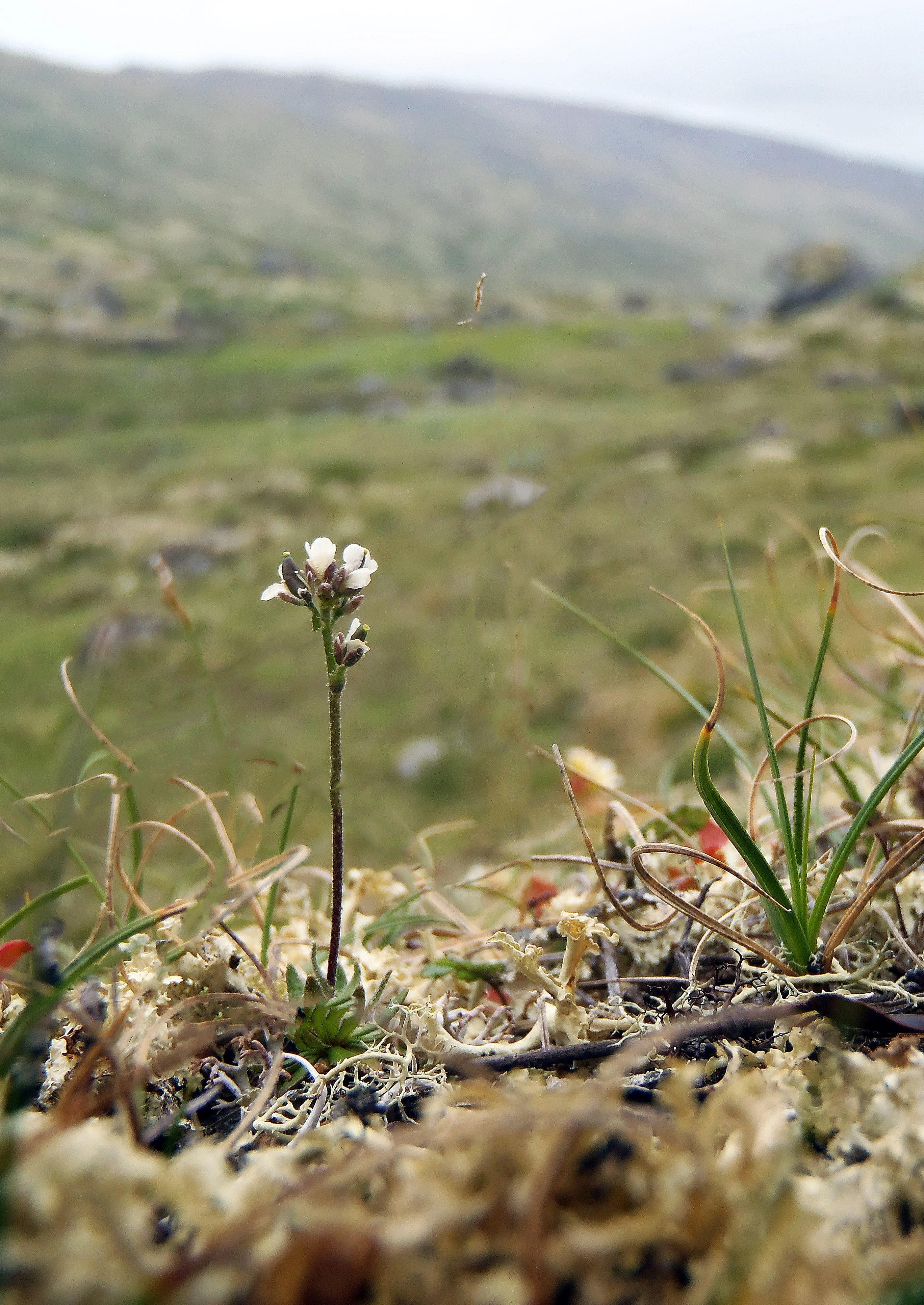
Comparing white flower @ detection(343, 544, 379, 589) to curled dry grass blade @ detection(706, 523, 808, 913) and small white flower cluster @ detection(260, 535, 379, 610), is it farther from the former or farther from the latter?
curled dry grass blade @ detection(706, 523, 808, 913)

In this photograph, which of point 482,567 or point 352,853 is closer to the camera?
point 482,567

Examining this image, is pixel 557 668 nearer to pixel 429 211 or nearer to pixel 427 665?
pixel 427 665

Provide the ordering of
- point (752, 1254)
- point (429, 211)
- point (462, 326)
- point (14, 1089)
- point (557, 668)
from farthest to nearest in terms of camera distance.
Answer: point (429, 211) < point (557, 668) < point (462, 326) < point (14, 1089) < point (752, 1254)

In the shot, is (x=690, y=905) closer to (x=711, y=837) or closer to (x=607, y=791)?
(x=607, y=791)

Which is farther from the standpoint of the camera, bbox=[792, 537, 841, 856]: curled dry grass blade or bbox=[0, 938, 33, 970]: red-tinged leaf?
bbox=[0, 938, 33, 970]: red-tinged leaf

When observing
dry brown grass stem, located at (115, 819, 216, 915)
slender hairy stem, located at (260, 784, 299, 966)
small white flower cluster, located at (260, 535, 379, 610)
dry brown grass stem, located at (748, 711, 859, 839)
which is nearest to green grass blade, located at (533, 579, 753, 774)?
dry brown grass stem, located at (748, 711, 859, 839)

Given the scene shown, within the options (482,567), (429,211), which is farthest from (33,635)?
(429,211)

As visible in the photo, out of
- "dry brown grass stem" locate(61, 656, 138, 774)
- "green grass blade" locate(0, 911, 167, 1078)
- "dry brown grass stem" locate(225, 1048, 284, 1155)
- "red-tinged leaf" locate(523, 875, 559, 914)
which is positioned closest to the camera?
"green grass blade" locate(0, 911, 167, 1078)
